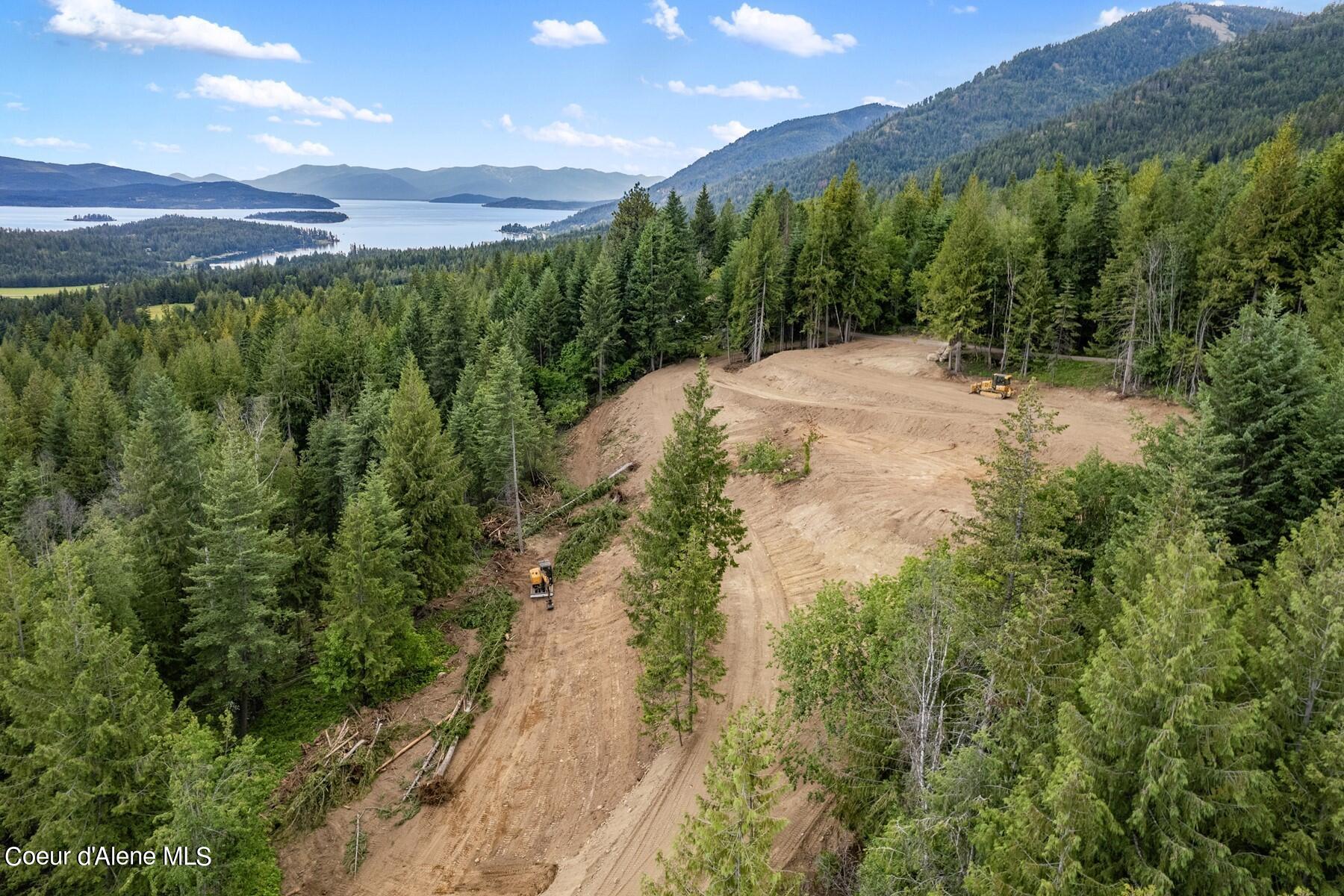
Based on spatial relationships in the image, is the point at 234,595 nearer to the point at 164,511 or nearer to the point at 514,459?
the point at 164,511

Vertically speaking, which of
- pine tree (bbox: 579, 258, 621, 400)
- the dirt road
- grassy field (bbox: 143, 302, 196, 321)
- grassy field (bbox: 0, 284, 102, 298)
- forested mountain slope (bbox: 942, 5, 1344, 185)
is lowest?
the dirt road

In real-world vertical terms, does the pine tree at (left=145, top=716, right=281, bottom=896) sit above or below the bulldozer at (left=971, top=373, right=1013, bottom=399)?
below

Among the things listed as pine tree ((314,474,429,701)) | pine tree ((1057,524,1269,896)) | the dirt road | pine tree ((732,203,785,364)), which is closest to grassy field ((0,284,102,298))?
pine tree ((732,203,785,364))

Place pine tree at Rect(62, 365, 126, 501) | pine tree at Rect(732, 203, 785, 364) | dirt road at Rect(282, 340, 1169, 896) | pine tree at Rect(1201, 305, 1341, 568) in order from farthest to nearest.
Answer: pine tree at Rect(732, 203, 785, 364)
pine tree at Rect(62, 365, 126, 501)
dirt road at Rect(282, 340, 1169, 896)
pine tree at Rect(1201, 305, 1341, 568)

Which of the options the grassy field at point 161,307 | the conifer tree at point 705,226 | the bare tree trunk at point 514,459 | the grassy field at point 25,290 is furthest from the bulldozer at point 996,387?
the grassy field at point 25,290

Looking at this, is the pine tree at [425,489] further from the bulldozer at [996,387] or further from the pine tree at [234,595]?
the bulldozer at [996,387]

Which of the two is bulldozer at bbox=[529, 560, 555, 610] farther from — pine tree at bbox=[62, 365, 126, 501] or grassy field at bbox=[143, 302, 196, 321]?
grassy field at bbox=[143, 302, 196, 321]

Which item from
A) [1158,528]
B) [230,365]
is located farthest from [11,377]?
[1158,528]
